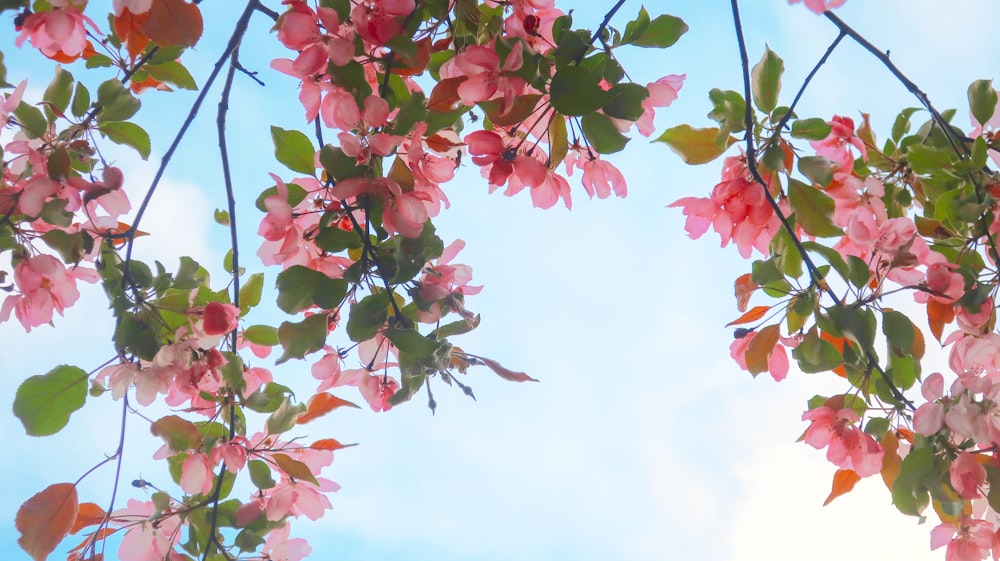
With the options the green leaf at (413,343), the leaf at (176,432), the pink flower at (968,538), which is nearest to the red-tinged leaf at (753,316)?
the pink flower at (968,538)

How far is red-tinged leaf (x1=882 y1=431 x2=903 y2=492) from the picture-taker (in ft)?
3.45

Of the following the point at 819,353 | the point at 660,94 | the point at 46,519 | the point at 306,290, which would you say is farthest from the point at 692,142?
the point at 46,519

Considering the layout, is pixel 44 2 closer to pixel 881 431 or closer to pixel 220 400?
pixel 220 400

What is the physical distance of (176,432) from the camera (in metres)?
1.02

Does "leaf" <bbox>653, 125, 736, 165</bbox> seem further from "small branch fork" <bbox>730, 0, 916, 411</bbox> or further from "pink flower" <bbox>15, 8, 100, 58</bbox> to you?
"pink flower" <bbox>15, 8, 100, 58</bbox>

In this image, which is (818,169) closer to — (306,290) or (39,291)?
(306,290)

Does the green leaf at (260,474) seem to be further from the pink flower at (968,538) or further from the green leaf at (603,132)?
the pink flower at (968,538)

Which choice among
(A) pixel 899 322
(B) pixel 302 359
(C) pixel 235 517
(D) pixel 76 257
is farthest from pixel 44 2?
(A) pixel 899 322

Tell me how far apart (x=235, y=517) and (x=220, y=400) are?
177 millimetres

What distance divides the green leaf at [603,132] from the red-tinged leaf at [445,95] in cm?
15

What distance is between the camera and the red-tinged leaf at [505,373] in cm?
90

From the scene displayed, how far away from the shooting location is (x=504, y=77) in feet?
2.95

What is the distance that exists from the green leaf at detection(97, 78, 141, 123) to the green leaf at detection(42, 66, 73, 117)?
0.19 feet

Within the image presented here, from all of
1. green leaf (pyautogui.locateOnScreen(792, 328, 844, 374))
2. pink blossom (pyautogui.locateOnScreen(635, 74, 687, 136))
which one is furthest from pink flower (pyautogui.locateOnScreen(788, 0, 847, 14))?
green leaf (pyautogui.locateOnScreen(792, 328, 844, 374))
